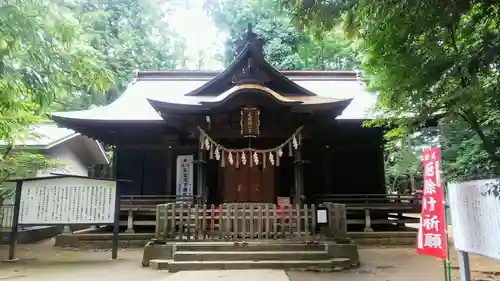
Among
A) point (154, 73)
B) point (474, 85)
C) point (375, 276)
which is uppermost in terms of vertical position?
point (154, 73)

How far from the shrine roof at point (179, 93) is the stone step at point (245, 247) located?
394 centimetres

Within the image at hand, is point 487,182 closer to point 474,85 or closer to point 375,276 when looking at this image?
point 474,85

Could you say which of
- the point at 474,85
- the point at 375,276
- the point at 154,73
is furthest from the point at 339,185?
the point at 154,73

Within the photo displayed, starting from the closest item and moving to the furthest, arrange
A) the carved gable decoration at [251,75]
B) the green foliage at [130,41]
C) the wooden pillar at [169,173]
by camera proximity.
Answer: the carved gable decoration at [251,75], the wooden pillar at [169,173], the green foliage at [130,41]

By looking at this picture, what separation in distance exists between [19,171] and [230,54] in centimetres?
1891

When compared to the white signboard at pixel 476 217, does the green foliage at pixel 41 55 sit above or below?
above

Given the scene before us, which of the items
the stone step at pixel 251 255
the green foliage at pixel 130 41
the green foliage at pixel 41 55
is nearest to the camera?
the green foliage at pixel 41 55

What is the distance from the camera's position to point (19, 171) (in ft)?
33.5

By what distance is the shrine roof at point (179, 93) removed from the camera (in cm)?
1141

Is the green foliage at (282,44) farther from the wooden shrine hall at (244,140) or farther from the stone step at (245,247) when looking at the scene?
the stone step at (245,247)

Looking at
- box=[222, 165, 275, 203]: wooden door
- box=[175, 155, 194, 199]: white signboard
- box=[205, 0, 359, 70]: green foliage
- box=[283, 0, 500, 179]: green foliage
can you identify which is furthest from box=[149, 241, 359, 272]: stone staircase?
box=[205, 0, 359, 70]: green foliage

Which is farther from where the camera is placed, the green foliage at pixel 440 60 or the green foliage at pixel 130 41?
the green foliage at pixel 130 41

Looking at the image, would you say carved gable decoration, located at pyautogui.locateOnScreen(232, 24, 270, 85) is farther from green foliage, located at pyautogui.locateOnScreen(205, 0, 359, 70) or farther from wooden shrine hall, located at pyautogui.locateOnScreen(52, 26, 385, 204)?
green foliage, located at pyautogui.locateOnScreen(205, 0, 359, 70)

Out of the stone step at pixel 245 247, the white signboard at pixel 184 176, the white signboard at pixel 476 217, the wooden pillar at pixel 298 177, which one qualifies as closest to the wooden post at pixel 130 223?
the white signboard at pixel 184 176
